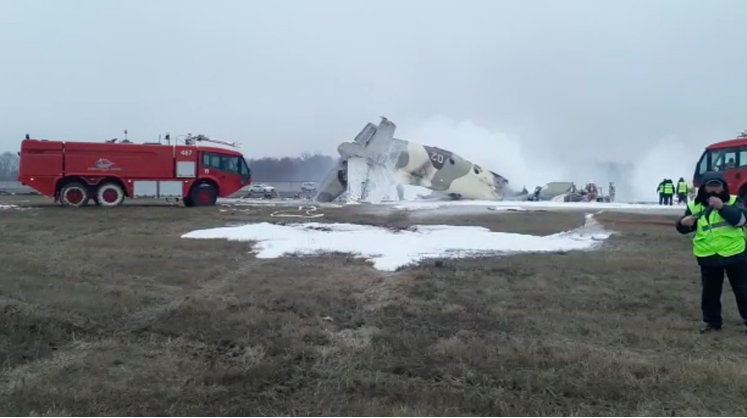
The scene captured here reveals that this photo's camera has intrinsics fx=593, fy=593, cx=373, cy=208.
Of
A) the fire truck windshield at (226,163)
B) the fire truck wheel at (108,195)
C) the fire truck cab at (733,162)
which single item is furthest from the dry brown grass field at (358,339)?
the fire truck windshield at (226,163)

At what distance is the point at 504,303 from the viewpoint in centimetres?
672

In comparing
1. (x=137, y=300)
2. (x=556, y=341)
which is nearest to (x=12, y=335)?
(x=137, y=300)

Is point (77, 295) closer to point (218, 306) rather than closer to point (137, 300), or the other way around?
point (137, 300)

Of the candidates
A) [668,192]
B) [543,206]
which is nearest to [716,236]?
[543,206]

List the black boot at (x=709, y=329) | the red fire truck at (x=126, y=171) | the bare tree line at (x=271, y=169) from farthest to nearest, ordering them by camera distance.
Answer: the bare tree line at (x=271, y=169), the red fire truck at (x=126, y=171), the black boot at (x=709, y=329)

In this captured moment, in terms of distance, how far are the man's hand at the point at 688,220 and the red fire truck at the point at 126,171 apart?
22079 mm

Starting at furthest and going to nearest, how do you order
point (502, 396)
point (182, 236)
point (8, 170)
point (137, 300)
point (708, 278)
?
1. point (8, 170)
2. point (182, 236)
3. point (137, 300)
4. point (708, 278)
5. point (502, 396)

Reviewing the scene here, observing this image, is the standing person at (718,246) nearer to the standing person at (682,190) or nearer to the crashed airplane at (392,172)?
the crashed airplane at (392,172)

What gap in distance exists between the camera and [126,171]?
24.3m

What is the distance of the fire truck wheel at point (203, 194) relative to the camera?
25562mm

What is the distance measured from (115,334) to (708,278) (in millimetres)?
5862

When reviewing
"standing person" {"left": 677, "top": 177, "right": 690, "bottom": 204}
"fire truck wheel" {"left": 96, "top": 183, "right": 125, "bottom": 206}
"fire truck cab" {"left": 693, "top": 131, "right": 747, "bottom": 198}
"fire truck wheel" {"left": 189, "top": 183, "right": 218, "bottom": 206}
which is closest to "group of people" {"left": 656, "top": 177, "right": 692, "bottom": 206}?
"standing person" {"left": 677, "top": 177, "right": 690, "bottom": 204}

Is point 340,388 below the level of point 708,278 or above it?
below

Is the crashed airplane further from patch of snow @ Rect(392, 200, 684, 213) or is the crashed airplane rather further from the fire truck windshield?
the fire truck windshield
